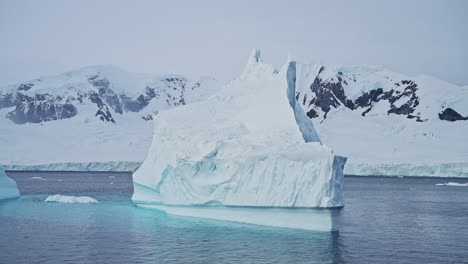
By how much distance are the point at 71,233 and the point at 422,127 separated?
78.7 meters

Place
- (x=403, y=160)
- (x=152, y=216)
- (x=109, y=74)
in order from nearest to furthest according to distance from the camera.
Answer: (x=152, y=216) < (x=403, y=160) < (x=109, y=74)

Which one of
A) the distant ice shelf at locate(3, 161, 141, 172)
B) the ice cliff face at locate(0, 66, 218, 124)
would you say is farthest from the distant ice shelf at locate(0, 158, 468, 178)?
the ice cliff face at locate(0, 66, 218, 124)

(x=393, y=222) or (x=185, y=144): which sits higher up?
(x=185, y=144)

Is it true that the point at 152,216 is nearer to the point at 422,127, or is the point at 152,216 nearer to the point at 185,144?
the point at 185,144

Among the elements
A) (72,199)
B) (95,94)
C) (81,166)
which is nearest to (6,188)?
(72,199)

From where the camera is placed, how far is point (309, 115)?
10975cm

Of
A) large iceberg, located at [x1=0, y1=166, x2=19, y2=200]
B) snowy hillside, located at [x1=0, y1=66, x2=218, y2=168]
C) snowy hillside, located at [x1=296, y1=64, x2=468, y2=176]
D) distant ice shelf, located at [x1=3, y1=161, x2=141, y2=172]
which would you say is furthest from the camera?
snowy hillside, located at [x1=0, y1=66, x2=218, y2=168]

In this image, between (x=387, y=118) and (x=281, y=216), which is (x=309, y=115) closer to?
(x=387, y=118)

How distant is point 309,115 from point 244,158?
286ft

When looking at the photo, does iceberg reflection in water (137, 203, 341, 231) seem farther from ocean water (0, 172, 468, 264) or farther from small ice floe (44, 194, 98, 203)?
small ice floe (44, 194, 98, 203)

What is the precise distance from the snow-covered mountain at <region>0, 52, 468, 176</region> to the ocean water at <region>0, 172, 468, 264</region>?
48.0 metres

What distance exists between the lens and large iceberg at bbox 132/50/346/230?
2275 centimetres

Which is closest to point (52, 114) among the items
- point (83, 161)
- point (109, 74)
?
point (109, 74)

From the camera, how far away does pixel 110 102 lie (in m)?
121
